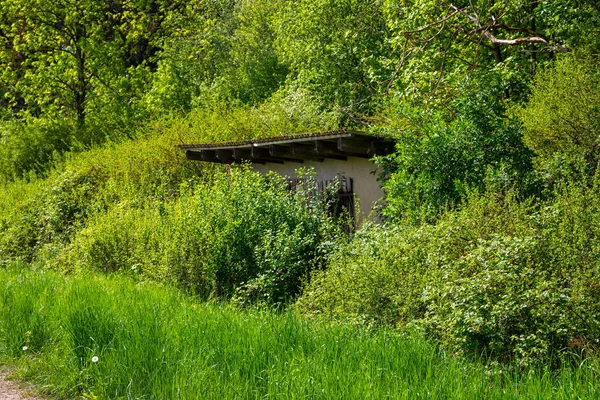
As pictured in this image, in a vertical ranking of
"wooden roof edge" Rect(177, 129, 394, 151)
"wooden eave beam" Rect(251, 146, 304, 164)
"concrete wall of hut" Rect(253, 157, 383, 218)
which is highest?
"wooden roof edge" Rect(177, 129, 394, 151)

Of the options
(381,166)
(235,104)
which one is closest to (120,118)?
(235,104)

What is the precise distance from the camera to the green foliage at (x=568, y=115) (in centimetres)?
1363

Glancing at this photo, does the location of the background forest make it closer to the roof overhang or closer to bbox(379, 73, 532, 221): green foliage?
bbox(379, 73, 532, 221): green foliage

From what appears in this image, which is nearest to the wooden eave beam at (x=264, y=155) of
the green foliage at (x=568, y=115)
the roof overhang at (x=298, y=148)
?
the roof overhang at (x=298, y=148)

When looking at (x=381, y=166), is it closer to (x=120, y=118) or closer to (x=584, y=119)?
(x=584, y=119)

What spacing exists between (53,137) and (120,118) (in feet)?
8.70

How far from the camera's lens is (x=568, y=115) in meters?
14.3

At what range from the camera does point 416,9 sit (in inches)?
640

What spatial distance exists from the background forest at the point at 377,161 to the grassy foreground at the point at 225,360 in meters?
0.92

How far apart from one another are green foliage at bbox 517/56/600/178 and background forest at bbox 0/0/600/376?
5cm

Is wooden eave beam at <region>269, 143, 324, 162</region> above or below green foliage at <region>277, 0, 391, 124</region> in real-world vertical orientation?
below

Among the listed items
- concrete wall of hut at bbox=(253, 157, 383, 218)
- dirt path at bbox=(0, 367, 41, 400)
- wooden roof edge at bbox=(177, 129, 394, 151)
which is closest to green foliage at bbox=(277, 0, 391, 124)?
wooden roof edge at bbox=(177, 129, 394, 151)

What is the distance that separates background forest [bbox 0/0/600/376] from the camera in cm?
800

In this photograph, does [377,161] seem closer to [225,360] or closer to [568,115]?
[568,115]
